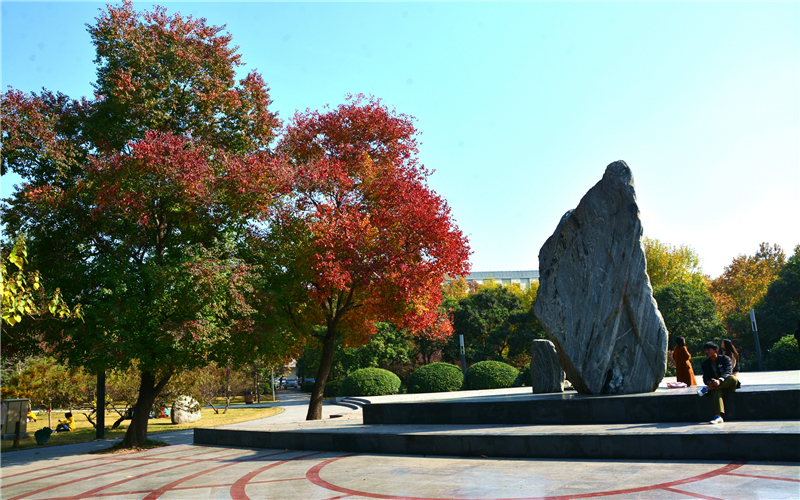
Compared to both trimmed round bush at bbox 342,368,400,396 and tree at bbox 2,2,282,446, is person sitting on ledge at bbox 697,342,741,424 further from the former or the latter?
trimmed round bush at bbox 342,368,400,396

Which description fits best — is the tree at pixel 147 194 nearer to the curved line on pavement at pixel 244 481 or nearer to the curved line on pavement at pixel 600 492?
the curved line on pavement at pixel 244 481

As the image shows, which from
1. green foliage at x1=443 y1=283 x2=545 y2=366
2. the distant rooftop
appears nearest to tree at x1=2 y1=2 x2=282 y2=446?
green foliage at x1=443 y1=283 x2=545 y2=366

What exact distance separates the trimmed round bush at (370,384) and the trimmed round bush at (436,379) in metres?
1.39

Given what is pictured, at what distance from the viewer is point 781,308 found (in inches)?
1038

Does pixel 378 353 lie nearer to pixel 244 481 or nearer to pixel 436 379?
pixel 436 379

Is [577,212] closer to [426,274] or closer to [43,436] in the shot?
[426,274]

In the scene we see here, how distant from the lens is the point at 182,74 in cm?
1341

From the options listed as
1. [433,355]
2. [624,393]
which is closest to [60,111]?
[624,393]

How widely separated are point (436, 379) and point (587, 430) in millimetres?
16780

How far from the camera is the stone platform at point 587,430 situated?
668 cm

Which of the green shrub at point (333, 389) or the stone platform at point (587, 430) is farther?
the green shrub at point (333, 389)

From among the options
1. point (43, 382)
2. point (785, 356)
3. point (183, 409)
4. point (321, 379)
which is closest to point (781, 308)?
point (785, 356)

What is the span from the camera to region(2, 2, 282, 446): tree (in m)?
11.6

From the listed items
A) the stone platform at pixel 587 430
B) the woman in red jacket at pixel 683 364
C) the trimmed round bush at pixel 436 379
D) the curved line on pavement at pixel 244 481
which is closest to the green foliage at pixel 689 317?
the trimmed round bush at pixel 436 379
